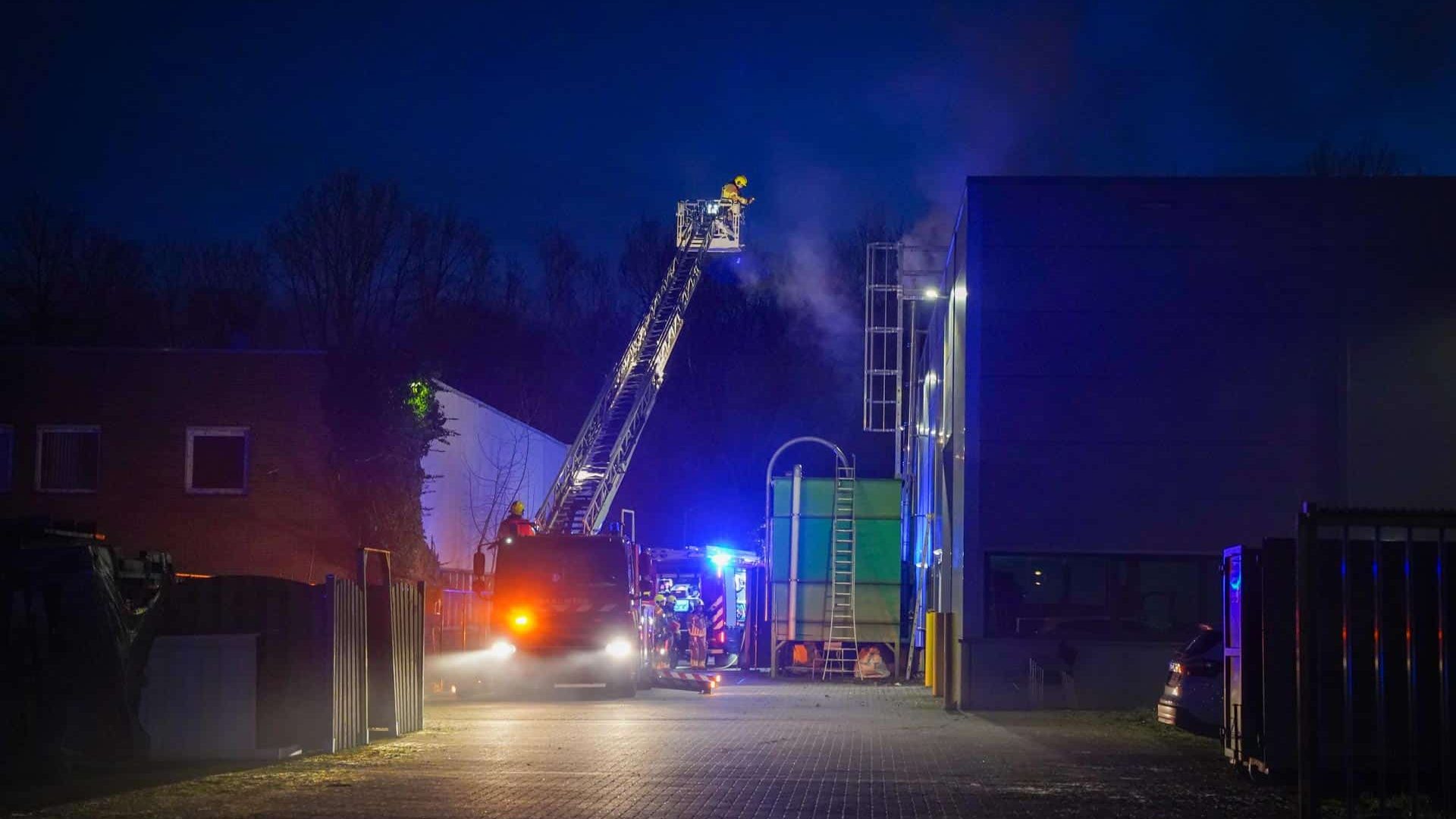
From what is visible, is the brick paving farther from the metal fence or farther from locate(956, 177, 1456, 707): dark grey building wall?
locate(956, 177, 1456, 707): dark grey building wall

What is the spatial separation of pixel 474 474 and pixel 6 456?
11781mm

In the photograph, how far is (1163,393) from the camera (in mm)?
25734

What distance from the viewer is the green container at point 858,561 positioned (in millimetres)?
33844

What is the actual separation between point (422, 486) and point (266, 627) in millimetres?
18858

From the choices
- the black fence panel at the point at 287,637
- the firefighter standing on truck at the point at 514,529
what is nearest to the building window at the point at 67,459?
Answer: the firefighter standing on truck at the point at 514,529

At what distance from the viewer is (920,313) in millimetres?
45844

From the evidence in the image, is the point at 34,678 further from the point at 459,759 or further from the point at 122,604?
the point at 459,759

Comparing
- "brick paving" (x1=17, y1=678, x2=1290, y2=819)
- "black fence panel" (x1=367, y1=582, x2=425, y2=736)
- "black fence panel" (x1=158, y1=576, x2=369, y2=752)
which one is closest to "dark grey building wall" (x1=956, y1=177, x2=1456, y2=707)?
"brick paving" (x1=17, y1=678, x2=1290, y2=819)

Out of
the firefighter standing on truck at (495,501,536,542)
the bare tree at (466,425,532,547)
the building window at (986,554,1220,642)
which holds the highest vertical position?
the bare tree at (466,425,532,547)

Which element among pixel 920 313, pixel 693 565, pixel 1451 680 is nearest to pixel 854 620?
pixel 693 565

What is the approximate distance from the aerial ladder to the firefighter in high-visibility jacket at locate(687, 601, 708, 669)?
3314 millimetres

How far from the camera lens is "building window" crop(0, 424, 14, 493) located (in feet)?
110

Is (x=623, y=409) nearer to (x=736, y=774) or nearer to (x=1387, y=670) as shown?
(x=736, y=774)

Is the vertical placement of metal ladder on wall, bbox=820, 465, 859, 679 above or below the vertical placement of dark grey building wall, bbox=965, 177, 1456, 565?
below
